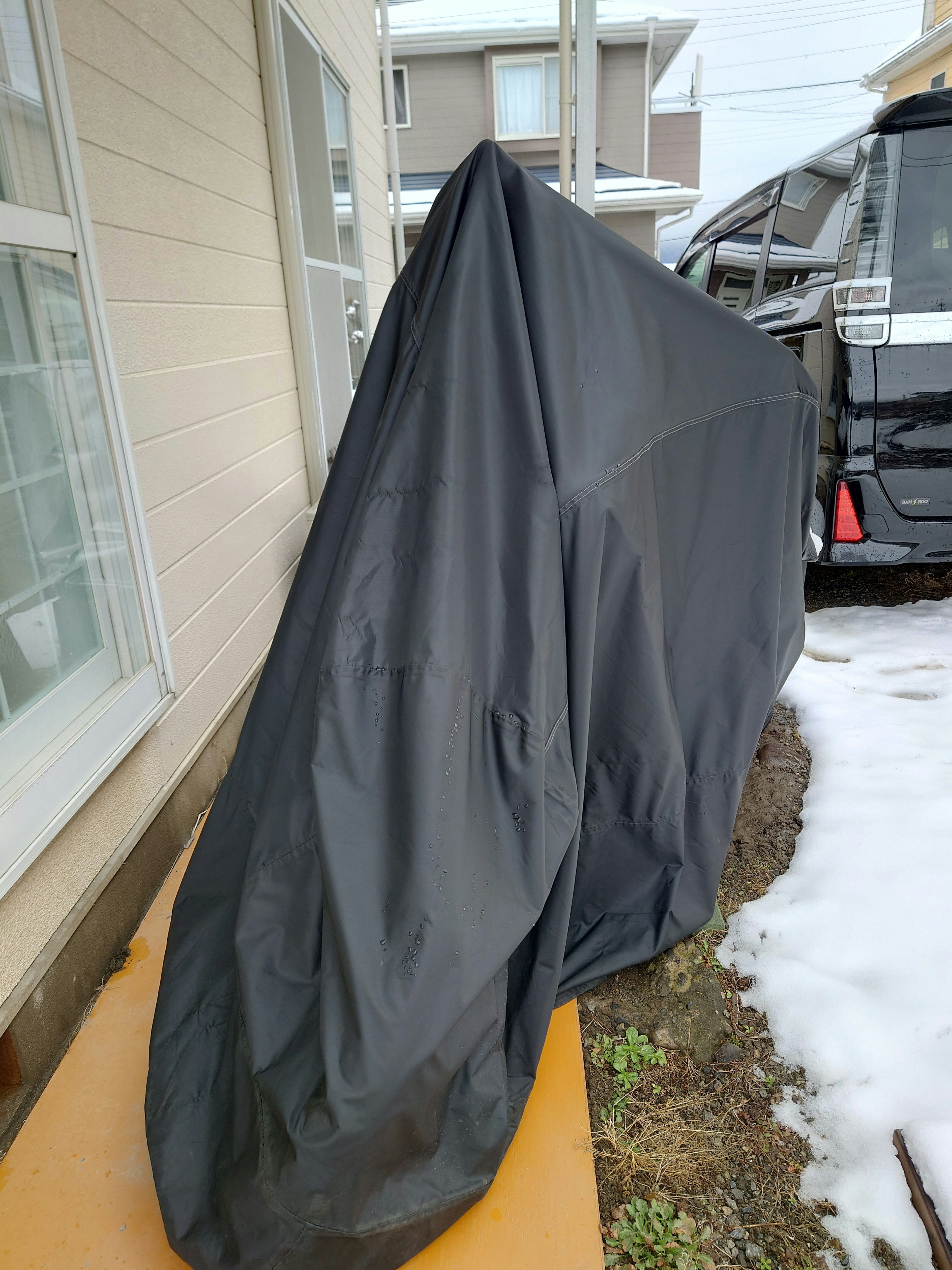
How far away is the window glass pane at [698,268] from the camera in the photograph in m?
6.67

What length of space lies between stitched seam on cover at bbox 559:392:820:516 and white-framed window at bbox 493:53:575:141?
1438 centimetres

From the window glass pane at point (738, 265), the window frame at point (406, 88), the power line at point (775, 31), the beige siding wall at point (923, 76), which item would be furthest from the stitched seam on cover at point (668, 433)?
the power line at point (775, 31)

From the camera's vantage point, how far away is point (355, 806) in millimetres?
1288

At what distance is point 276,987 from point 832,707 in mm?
2613

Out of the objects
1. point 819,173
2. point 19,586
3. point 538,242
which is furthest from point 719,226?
point 19,586

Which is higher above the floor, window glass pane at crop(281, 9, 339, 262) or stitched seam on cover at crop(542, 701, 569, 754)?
window glass pane at crop(281, 9, 339, 262)

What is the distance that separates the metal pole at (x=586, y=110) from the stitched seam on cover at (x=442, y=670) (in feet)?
8.94

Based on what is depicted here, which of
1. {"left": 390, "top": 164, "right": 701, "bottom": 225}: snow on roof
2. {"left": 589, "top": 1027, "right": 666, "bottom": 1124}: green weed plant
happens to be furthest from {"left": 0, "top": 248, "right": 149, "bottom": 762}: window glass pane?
{"left": 390, "top": 164, "right": 701, "bottom": 225}: snow on roof

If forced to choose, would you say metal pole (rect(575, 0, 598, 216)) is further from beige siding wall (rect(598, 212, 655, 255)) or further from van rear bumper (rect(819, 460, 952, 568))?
beige siding wall (rect(598, 212, 655, 255))

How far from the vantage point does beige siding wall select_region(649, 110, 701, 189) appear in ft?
58.1

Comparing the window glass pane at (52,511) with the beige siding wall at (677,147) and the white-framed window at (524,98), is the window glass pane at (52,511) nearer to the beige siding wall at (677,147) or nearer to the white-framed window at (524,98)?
the white-framed window at (524,98)

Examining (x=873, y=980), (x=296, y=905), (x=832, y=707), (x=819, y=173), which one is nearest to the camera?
(x=296, y=905)

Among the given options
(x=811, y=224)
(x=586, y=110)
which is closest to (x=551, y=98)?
(x=811, y=224)

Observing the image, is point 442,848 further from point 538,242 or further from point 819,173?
point 819,173
